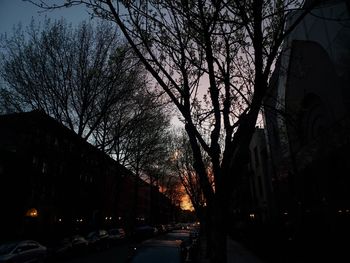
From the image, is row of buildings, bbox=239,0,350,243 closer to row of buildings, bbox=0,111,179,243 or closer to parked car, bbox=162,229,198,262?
parked car, bbox=162,229,198,262

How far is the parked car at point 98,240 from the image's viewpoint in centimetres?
2520

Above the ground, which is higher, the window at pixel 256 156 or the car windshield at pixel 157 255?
the window at pixel 256 156

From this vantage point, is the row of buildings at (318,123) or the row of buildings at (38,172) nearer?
the row of buildings at (318,123)

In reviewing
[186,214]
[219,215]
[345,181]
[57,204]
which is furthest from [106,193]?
[186,214]

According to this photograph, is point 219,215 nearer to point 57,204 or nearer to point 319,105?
point 319,105

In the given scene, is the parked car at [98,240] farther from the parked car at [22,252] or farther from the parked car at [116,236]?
the parked car at [22,252]

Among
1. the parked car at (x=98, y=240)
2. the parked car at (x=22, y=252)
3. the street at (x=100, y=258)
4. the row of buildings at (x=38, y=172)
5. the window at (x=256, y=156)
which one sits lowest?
the street at (x=100, y=258)

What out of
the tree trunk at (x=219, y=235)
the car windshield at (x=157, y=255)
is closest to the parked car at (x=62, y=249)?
the car windshield at (x=157, y=255)

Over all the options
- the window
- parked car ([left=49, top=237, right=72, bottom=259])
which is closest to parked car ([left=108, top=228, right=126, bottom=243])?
parked car ([left=49, top=237, right=72, bottom=259])

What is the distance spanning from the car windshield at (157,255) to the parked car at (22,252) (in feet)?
24.5

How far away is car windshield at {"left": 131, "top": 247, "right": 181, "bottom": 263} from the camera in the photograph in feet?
25.6

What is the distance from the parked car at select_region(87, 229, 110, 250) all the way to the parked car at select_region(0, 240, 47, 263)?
9.57 metres

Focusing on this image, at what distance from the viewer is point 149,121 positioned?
2536 centimetres

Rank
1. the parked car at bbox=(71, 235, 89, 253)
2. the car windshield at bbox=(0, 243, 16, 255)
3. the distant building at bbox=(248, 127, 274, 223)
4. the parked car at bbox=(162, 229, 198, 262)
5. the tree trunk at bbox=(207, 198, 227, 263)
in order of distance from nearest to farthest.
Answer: the tree trunk at bbox=(207, 198, 227, 263)
the parked car at bbox=(162, 229, 198, 262)
the car windshield at bbox=(0, 243, 16, 255)
the parked car at bbox=(71, 235, 89, 253)
the distant building at bbox=(248, 127, 274, 223)
